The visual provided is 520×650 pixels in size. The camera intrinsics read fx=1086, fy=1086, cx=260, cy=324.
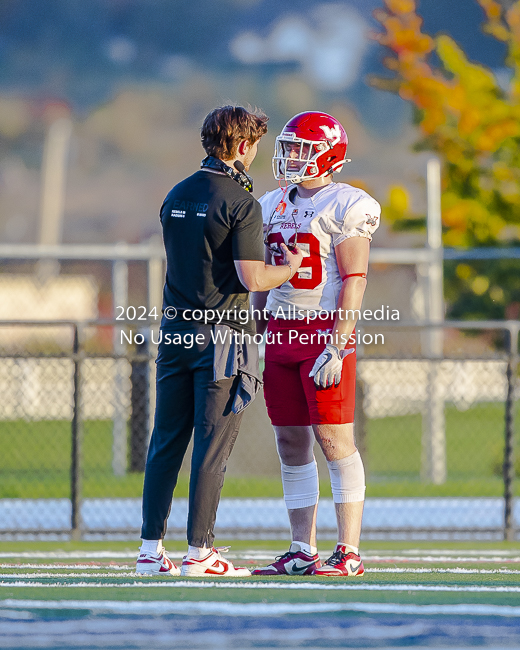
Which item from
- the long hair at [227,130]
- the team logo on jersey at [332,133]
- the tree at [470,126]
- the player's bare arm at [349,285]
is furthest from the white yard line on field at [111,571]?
the tree at [470,126]

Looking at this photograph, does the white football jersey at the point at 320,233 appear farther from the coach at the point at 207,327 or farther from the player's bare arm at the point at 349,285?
the coach at the point at 207,327

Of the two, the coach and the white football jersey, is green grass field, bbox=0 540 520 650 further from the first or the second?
the white football jersey

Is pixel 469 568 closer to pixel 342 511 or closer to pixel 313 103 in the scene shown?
pixel 342 511

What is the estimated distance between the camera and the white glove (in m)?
4.45

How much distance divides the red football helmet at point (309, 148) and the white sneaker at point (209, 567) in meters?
1.63

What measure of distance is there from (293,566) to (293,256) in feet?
4.30

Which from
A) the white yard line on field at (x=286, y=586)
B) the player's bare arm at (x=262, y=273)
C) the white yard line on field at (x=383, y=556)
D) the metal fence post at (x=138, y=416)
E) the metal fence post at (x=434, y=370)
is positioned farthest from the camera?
the metal fence post at (x=434, y=370)

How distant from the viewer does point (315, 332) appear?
15.2 ft

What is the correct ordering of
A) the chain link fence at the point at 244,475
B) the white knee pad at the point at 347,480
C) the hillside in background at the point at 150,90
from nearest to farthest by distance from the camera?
the white knee pad at the point at 347,480
the chain link fence at the point at 244,475
the hillside in background at the point at 150,90

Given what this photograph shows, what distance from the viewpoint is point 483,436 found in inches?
625

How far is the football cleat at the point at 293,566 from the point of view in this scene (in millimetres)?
4582

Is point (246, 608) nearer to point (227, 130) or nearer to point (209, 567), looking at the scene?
point (209, 567)

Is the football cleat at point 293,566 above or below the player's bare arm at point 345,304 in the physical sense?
below

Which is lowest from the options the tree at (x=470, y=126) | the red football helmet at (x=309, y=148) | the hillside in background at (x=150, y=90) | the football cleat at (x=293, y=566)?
the football cleat at (x=293, y=566)
